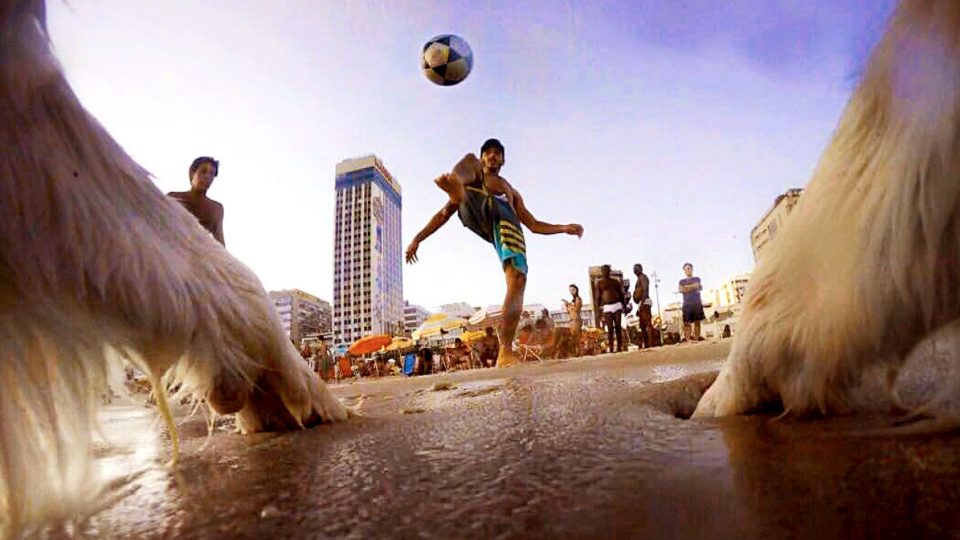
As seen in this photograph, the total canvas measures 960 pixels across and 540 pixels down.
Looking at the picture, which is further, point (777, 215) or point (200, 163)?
point (200, 163)

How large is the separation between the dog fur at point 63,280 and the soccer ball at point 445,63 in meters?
4.89

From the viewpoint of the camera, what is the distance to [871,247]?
1016mm

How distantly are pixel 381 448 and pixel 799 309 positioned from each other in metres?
0.97

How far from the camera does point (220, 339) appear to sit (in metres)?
1.39

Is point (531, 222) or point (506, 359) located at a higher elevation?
point (531, 222)

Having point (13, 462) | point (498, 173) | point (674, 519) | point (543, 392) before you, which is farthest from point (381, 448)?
point (498, 173)

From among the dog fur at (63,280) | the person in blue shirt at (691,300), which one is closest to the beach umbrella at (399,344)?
the person in blue shirt at (691,300)

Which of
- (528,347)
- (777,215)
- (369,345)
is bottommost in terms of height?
(528,347)

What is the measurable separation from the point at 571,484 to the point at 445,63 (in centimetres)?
561

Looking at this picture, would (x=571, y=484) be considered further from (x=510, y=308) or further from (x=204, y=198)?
(x=510, y=308)

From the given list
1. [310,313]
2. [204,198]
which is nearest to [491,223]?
[204,198]

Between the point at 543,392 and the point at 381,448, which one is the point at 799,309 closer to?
the point at 381,448

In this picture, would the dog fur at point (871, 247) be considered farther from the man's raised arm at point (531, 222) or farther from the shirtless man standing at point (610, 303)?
the shirtless man standing at point (610, 303)

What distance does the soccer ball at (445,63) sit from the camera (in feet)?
19.0
